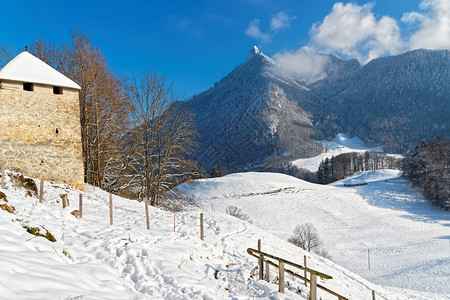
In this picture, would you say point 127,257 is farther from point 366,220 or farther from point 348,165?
point 348,165

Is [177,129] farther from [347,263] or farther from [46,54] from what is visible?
[347,263]

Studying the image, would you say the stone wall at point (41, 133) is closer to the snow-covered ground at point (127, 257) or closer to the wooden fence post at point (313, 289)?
the snow-covered ground at point (127, 257)

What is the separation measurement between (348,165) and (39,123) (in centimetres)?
10928

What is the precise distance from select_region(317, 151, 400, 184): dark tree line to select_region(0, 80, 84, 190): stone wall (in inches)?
3418

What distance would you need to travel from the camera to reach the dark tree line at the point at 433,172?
4316cm

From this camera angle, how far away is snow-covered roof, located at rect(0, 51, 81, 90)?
45.7 ft

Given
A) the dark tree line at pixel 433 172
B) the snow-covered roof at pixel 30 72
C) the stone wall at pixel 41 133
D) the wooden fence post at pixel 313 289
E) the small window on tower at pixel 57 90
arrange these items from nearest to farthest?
the wooden fence post at pixel 313 289 < the stone wall at pixel 41 133 < the snow-covered roof at pixel 30 72 < the small window on tower at pixel 57 90 < the dark tree line at pixel 433 172

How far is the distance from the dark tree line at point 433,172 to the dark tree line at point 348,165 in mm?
31771

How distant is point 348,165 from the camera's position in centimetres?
10606

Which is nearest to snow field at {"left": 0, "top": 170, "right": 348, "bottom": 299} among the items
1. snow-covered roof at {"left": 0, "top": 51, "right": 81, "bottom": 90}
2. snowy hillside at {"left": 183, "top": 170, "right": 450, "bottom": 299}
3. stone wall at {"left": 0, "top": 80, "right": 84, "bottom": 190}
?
stone wall at {"left": 0, "top": 80, "right": 84, "bottom": 190}

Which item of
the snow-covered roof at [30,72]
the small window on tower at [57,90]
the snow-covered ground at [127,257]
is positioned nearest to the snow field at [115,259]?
the snow-covered ground at [127,257]

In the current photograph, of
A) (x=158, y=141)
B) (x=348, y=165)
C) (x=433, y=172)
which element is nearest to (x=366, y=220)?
(x=433, y=172)

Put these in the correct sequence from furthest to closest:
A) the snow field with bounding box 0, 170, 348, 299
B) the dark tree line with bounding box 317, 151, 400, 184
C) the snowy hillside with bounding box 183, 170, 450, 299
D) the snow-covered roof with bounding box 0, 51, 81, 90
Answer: the dark tree line with bounding box 317, 151, 400, 184 < the snowy hillside with bounding box 183, 170, 450, 299 < the snow-covered roof with bounding box 0, 51, 81, 90 < the snow field with bounding box 0, 170, 348, 299

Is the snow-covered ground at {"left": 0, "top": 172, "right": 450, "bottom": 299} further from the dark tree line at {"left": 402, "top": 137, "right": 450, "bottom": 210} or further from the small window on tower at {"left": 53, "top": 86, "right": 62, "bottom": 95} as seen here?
the dark tree line at {"left": 402, "top": 137, "right": 450, "bottom": 210}
